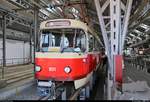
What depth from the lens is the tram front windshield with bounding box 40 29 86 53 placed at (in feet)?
29.2

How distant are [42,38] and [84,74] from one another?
79.8 inches

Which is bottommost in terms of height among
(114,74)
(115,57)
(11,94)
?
(11,94)

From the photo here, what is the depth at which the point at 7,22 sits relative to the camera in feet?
87.7

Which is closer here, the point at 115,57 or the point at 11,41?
the point at 115,57

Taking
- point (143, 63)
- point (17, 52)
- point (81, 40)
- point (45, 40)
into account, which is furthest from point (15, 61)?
point (81, 40)

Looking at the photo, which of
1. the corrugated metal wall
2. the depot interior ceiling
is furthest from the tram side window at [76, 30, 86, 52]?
the corrugated metal wall

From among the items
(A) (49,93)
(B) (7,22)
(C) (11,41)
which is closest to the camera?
(A) (49,93)

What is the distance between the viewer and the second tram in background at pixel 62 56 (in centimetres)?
844

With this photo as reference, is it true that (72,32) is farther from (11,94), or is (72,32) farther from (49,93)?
(11,94)

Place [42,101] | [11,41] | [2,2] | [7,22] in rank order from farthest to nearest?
[11,41] < [7,22] < [2,2] < [42,101]

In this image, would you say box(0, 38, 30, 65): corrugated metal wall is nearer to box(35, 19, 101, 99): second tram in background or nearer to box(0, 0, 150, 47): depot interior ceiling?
box(0, 0, 150, 47): depot interior ceiling

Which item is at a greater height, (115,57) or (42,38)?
(42,38)

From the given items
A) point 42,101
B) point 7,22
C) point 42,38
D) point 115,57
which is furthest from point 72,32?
point 7,22

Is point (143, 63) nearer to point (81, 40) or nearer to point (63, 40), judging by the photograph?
point (81, 40)
